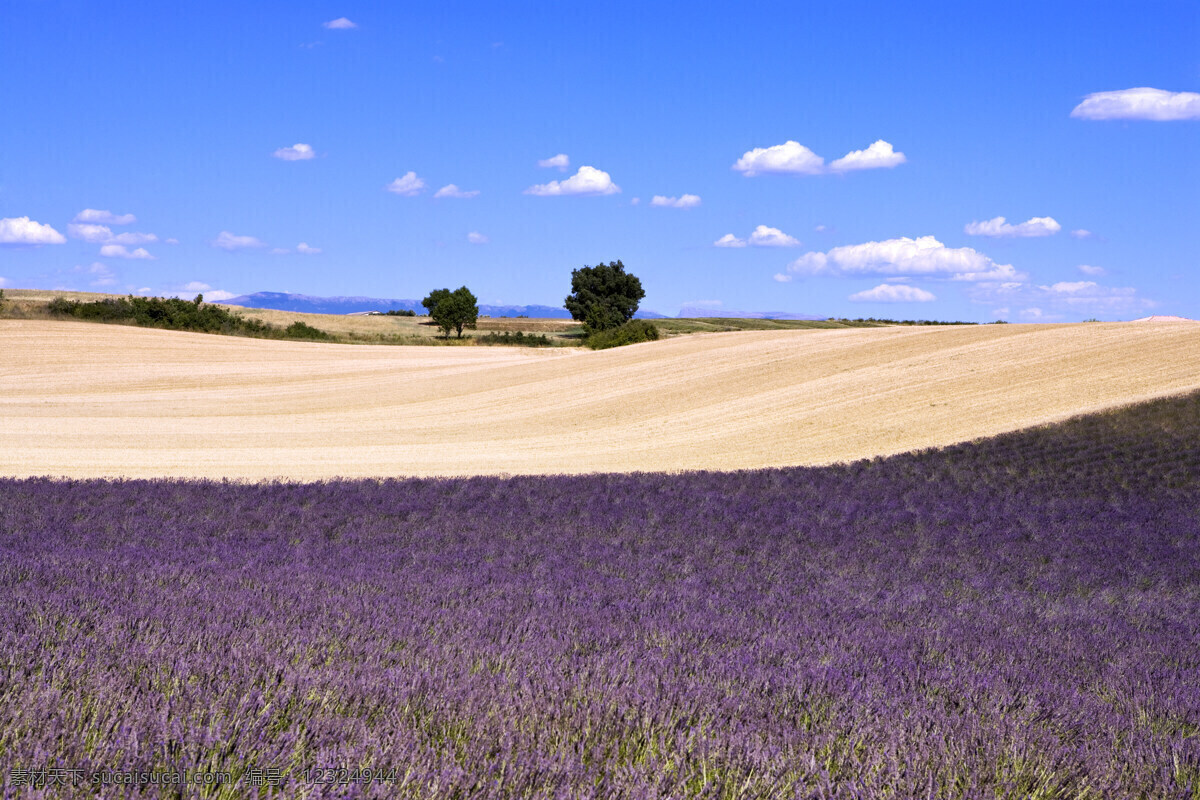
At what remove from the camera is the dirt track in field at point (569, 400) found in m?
22.1

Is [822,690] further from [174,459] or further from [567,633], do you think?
[174,459]

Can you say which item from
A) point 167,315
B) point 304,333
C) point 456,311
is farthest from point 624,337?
point 167,315

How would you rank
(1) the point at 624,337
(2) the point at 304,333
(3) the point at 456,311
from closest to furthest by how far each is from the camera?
(1) the point at 624,337 → (2) the point at 304,333 → (3) the point at 456,311

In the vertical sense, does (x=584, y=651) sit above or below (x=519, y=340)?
below

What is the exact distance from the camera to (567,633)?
197 inches

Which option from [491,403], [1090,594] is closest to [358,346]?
[491,403]

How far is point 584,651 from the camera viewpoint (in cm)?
458

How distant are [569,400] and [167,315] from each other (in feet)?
128

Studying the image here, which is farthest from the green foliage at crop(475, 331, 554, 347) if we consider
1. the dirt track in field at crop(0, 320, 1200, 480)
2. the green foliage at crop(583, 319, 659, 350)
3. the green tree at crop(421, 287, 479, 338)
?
the dirt track in field at crop(0, 320, 1200, 480)

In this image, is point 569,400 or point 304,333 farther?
point 304,333

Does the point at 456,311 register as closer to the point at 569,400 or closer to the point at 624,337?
the point at 624,337

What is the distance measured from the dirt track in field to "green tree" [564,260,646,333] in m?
45.6

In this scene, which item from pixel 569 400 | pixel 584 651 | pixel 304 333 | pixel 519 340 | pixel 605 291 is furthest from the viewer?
pixel 605 291

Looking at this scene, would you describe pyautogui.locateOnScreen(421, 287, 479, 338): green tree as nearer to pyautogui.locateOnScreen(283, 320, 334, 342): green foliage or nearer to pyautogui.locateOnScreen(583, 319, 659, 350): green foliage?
pyautogui.locateOnScreen(283, 320, 334, 342): green foliage
